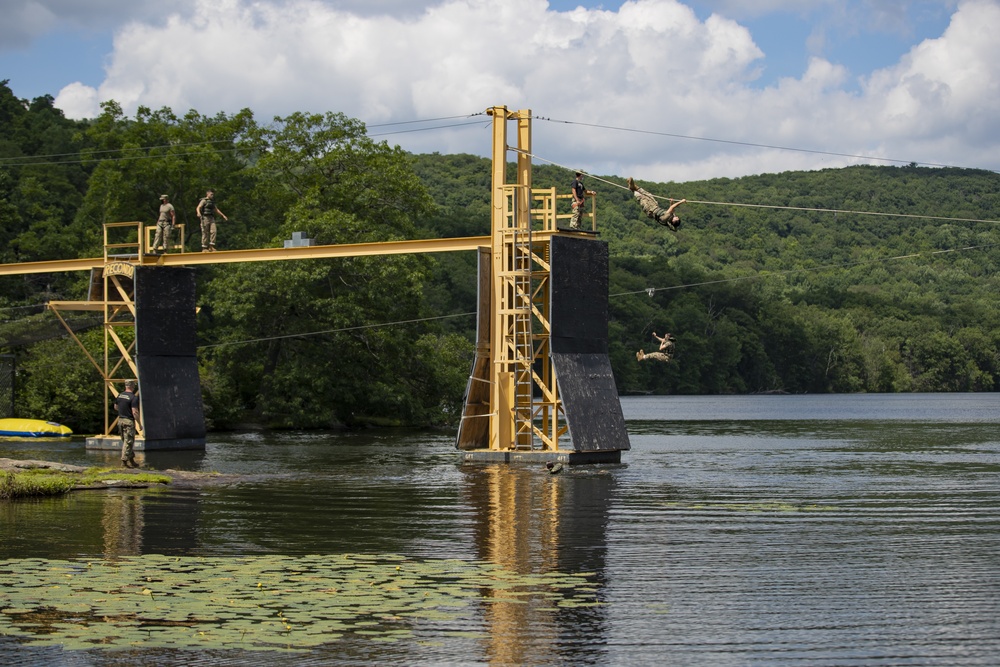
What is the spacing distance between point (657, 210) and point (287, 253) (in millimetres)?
14176

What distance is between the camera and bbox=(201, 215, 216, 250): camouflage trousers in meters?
37.6

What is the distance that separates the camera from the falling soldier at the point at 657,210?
23750 mm

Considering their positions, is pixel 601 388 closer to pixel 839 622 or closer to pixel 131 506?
pixel 131 506

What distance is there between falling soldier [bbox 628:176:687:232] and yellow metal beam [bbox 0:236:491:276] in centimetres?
761

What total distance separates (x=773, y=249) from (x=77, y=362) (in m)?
Answer: 100

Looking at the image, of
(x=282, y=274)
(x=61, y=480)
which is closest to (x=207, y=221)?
(x=61, y=480)

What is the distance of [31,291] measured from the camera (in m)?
63.6

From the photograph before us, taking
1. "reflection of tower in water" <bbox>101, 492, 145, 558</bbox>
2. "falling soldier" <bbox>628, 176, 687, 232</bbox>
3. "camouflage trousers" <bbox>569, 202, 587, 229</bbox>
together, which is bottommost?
"reflection of tower in water" <bbox>101, 492, 145, 558</bbox>

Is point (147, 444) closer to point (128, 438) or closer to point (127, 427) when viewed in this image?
point (127, 427)

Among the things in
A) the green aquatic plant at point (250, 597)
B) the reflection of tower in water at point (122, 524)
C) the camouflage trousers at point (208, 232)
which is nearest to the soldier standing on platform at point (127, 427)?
the reflection of tower in water at point (122, 524)

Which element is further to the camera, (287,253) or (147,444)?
(147,444)

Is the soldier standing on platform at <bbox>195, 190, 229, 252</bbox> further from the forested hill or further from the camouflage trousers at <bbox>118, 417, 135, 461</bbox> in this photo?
the forested hill

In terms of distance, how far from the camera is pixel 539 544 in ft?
58.9

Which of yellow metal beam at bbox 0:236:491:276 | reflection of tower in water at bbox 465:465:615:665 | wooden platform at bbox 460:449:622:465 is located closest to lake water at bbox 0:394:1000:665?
reflection of tower in water at bbox 465:465:615:665
